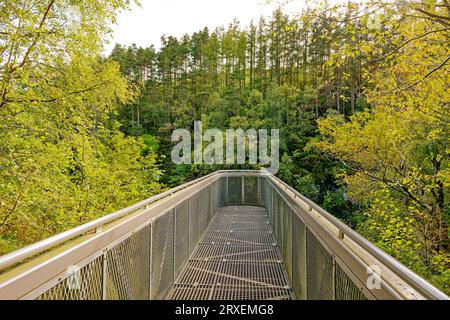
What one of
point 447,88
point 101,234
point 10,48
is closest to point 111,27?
point 10,48

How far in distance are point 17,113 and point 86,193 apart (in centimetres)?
254

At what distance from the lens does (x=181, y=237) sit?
16.6 ft

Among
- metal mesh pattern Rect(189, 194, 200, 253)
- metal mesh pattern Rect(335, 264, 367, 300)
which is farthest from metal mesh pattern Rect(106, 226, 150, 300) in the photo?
metal mesh pattern Rect(189, 194, 200, 253)

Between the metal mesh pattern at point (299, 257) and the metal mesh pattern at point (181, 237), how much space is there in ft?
5.43

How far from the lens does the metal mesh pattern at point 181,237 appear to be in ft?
15.3

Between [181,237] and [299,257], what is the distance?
2.03m

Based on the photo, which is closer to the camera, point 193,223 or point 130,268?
point 130,268

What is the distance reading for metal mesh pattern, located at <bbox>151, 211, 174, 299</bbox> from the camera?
351 cm

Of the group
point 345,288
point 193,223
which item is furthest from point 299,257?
point 193,223

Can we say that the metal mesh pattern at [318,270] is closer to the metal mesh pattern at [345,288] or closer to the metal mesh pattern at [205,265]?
the metal mesh pattern at [205,265]

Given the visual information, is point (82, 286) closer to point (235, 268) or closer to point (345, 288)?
point (345, 288)

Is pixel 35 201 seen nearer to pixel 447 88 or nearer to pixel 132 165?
pixel 132 165

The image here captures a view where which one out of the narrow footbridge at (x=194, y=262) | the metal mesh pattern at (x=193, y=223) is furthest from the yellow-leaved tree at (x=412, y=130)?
the metal mesh pattern at (x=193, y=223)

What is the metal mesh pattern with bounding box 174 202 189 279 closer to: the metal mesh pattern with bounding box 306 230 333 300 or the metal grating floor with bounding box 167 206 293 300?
the metal grating floor with bounding box 167 206 293 300
